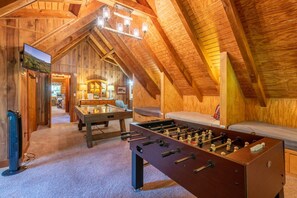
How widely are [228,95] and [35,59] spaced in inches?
143

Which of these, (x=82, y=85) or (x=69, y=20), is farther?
(x=82, y=85)

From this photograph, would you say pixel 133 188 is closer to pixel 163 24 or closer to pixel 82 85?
pixel 163 24

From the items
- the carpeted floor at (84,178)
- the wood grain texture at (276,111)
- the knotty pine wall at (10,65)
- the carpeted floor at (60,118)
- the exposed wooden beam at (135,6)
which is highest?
the exposed wooden beam at (135,6)

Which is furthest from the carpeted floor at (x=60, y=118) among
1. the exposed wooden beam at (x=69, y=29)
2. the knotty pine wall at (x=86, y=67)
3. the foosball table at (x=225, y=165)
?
the foosball table at (x=225, y=165)

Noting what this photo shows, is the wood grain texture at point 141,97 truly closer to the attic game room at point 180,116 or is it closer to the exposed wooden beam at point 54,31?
the attic game room at point 180,116

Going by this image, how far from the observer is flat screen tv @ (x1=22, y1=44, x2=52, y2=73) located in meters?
2.41

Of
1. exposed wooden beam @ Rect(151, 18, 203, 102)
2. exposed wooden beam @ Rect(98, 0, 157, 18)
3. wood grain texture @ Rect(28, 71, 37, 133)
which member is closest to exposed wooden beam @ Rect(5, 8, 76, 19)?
exposed wooden beam @ Rect(98, 0, 157, 18)

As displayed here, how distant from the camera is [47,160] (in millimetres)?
2732

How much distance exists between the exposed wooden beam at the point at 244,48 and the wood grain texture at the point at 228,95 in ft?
0.95

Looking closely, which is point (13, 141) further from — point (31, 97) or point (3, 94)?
point (31, 97)

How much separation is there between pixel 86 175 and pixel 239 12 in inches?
128

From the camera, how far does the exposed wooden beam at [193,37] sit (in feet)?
8.17

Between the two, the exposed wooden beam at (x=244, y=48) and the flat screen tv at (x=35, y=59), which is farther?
the flat screen tv at (x=35, y=59)

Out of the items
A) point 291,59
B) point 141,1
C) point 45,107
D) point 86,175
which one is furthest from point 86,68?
point 291,59
